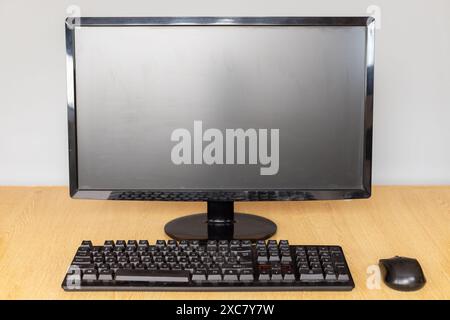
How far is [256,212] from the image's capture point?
155 centimetres

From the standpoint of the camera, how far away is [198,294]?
3.70 feet

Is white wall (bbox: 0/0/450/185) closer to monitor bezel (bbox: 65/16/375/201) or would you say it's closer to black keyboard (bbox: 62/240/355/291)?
monitor bezel (bbox: 65/16/375/201)

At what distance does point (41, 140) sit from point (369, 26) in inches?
35.6

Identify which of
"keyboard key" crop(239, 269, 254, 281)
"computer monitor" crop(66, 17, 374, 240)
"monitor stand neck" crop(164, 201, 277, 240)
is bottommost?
"keyboard key" crop(239, 269, 254, 281)

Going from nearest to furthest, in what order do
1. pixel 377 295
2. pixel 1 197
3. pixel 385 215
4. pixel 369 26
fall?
pixel 377 295, pixel 369 26, pixel 385 215, pixel 1 197

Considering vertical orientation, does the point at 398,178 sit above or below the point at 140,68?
below

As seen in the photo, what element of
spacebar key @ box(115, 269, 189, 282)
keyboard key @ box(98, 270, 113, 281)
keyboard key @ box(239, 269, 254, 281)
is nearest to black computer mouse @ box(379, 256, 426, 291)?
keyboard key @ box(239, 269, 254, 281)

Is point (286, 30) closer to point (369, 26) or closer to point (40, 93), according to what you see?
point (369, 26)

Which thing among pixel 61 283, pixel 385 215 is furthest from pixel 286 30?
pixel 61 283

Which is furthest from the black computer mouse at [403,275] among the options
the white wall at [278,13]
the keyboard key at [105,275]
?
the white wall at [278,13]

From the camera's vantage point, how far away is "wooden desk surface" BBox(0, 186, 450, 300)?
3.73 feet

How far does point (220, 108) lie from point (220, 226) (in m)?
0.25

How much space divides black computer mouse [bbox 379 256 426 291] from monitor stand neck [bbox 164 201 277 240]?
11.7 inches

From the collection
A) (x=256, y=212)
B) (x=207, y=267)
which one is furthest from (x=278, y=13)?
(x=207, y=267)
